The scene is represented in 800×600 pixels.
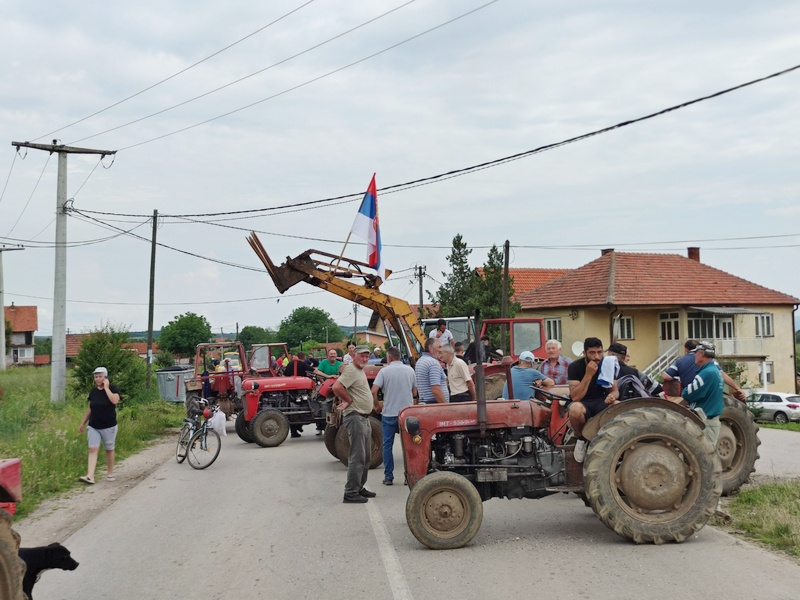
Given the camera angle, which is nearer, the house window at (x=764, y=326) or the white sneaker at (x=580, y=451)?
the white sneaker at (x=580, y=451)

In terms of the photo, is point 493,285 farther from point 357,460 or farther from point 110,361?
point 357,460


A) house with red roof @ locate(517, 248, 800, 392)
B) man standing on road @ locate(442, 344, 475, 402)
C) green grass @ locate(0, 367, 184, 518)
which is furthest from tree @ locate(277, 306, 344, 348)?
man standing on road @ locate(442, 344, 475, 402)

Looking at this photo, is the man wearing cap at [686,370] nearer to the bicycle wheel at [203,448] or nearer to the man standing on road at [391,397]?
the man standing on road at [391,397]

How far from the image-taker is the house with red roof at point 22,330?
327 feet

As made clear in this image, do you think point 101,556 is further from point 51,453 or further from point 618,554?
point 51,453

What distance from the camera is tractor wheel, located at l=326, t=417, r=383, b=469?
13.3 metres

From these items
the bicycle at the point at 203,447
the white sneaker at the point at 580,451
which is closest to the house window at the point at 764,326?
the bicycle at the point at 203,447

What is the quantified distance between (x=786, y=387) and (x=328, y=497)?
144 ft

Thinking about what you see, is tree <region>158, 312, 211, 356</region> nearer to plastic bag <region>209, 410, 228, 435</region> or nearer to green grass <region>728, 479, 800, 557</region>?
plastic bag <region>209, 410, 228, 435</region>

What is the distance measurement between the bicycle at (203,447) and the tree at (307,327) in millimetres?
95211

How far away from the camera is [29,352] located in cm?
10156

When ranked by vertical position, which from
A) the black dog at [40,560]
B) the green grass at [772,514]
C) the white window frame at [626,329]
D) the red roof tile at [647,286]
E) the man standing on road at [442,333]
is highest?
the red roof tile at [647,286]

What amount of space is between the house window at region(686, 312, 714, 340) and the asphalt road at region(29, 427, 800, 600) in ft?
120

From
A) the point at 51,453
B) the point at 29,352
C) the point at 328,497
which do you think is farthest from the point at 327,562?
the point at 29,352
